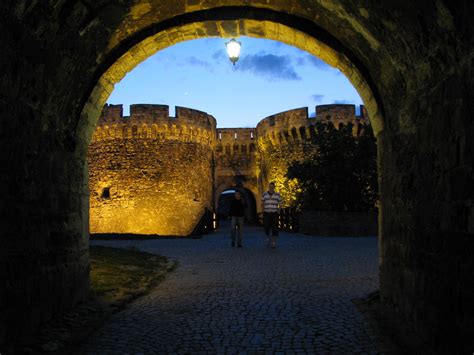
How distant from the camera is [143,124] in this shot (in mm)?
22234

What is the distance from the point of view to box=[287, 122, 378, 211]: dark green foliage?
16.5 m

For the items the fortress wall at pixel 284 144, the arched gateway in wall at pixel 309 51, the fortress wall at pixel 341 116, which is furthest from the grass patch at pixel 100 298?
the fortress wall at pixel 341 116

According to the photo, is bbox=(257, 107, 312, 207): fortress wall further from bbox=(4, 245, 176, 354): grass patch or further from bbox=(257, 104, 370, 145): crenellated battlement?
bbox=(4, 245, 176, 354): grass patch

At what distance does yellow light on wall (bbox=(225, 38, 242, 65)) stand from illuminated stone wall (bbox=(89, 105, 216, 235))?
17.2 meters

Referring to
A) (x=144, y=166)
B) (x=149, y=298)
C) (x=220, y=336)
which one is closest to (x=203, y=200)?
(x=144, y=166)

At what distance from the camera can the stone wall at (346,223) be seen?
47.6 feet

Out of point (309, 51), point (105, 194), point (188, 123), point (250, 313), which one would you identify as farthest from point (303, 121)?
point (250, 313)

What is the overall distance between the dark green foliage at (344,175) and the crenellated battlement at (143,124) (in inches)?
321

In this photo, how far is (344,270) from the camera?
6758 millimetres

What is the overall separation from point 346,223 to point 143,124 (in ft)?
38.9

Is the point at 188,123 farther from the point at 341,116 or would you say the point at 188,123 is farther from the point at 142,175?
the point at 341,116

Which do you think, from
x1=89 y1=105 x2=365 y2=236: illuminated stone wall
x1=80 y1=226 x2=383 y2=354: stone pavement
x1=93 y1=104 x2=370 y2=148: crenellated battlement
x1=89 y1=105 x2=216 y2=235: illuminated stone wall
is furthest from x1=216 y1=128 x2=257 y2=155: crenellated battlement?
x1=80 y1=226 x2=383 y2=354: stone pavement

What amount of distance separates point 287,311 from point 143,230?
18166mm

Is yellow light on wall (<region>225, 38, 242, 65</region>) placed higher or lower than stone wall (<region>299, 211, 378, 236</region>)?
higher
